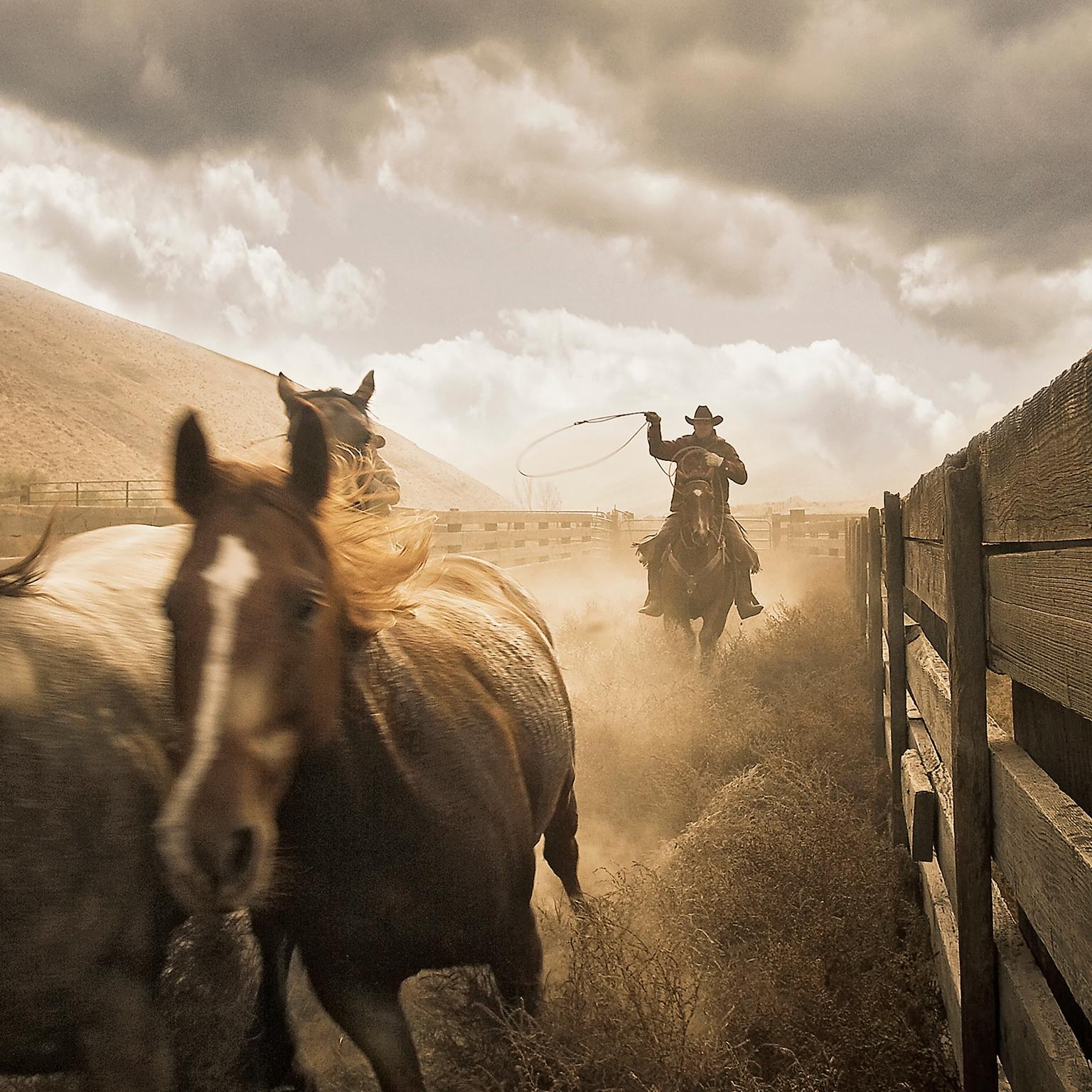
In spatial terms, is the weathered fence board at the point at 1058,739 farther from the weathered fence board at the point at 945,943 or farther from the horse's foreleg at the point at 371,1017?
the horse's foreleg at the point at 371,1017

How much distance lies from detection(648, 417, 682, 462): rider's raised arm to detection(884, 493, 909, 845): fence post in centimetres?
442

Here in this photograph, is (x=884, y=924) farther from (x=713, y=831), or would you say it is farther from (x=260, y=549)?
(x=260, y=549)

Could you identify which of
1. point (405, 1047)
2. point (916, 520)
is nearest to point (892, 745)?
point (916, 520)

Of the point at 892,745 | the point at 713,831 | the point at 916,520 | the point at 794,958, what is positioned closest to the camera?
the point at 794,958

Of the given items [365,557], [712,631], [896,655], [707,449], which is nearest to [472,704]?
[365,557]

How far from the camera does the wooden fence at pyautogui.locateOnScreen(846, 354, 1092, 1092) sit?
108 centimetres

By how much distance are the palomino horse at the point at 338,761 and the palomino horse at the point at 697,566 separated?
522cm

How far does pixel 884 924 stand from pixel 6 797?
2.76m

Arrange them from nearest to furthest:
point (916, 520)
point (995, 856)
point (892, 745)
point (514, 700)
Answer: point (995, 856)
point (514, 700)
point (916, 520)
point (892, 745)

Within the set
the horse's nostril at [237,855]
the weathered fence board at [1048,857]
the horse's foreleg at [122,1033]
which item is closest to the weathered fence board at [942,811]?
the weathered fence board at [1048,857]

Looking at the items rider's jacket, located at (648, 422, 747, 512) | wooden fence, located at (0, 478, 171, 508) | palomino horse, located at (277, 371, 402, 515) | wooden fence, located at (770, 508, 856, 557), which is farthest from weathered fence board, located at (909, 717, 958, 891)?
wooden fence, located at (770, 508, 856, 557)

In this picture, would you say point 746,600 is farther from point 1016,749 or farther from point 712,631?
point 1016,749

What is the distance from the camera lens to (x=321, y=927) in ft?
6.27

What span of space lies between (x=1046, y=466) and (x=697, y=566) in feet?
21.6
